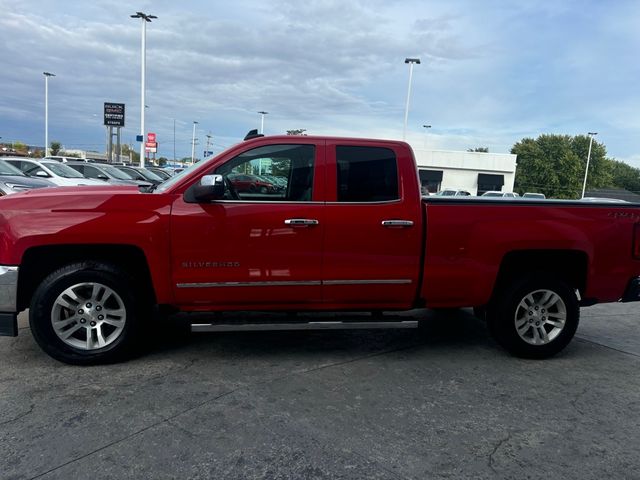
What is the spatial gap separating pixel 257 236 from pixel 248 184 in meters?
0.49

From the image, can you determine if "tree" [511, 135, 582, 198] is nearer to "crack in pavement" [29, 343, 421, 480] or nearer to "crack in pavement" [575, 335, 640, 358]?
"crack in pavement" [575, 335, 640, 358]

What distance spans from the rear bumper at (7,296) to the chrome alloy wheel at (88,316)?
30 centimetres

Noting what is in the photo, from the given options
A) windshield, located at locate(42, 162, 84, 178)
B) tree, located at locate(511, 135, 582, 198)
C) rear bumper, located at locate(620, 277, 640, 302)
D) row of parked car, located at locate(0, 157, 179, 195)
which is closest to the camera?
rear bumper, located at locate(620, 277, 640, 302)

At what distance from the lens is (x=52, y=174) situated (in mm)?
16484

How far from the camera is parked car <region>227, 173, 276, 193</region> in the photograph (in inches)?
178

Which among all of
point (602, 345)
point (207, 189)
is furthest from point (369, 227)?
point (602, 345)

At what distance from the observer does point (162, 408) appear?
3686mm

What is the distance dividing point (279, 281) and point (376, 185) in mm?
1221

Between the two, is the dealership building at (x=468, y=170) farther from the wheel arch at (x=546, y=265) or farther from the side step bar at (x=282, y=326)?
the side step bar at (x=282, y=326)

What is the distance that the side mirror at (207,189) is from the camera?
4230 mm

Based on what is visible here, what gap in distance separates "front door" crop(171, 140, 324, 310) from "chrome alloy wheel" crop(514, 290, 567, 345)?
77.7 inches

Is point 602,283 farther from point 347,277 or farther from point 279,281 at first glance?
point 279,281

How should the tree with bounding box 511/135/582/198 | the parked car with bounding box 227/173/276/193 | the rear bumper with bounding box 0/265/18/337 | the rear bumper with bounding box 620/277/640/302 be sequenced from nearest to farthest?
the rear bumper with bounding box 0/265/18/337 → the parked car with bounding box 227/173/276/193 → the rear bumper with bounding box 620/277/640/302 → the tree with bounding box 511/135/582/198

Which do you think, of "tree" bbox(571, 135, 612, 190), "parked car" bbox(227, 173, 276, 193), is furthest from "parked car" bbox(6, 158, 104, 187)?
"tree" bbox(571, 135, 612, 190)
